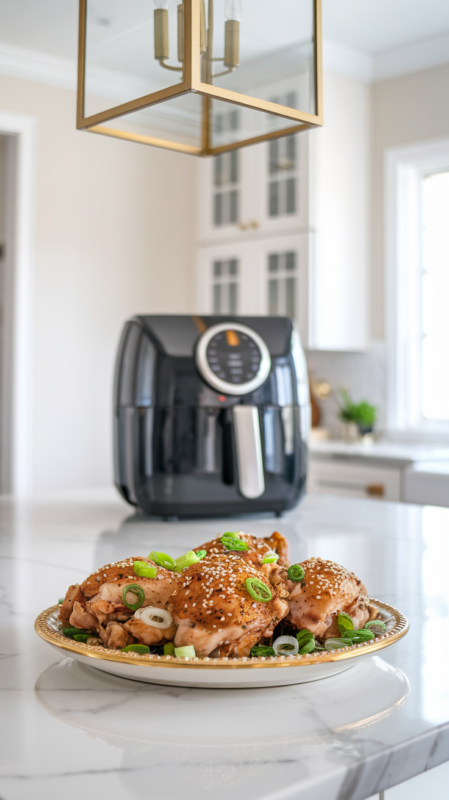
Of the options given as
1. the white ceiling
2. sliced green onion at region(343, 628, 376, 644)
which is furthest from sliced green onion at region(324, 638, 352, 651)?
the white ceiling

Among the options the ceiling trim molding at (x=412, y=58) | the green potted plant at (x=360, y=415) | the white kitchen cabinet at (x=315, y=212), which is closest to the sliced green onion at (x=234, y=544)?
the white kitchen cabinet at (x=315, y=212)

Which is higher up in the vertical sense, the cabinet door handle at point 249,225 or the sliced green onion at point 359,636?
the cabinet door handle at point 249,225

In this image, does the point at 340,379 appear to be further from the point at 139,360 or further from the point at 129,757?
the point at 129,757

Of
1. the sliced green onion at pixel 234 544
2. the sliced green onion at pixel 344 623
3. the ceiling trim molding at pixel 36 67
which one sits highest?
the ceiling trim molding at pixel 36 67

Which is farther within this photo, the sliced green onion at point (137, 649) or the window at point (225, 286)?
the window at point (225, 286)

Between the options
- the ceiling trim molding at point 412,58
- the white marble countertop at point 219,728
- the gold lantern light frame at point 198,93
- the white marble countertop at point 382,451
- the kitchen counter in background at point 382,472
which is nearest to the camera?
the white marble countertop at point 219,728

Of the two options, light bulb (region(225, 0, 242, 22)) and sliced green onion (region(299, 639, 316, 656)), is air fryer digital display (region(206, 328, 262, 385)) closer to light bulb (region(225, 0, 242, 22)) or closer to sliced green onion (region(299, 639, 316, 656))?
light bulb (region(225, 0, 242, 22))

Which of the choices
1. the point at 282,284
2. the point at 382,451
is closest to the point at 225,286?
the point at 282,284

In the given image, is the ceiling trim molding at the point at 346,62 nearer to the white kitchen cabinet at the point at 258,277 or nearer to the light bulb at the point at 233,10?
the white kitchen cabinet at the point at 258,277
